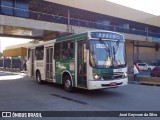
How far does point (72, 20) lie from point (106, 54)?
62.8 feet

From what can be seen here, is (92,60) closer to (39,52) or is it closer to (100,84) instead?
(100,84)

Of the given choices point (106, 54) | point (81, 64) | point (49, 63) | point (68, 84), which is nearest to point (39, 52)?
point (49, 63)

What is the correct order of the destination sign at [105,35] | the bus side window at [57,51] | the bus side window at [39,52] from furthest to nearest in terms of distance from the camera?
the bus side window at [39,52] → the bus side window at [57,51] → the destination sign at [105,35]

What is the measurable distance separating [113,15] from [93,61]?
94.4 ft

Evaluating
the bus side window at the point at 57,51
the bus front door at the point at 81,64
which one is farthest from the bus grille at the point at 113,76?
the bus side window at the point at 57,51

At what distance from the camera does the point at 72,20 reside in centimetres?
3000

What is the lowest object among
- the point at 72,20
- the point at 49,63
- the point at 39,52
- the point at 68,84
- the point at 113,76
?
the point at 68,84

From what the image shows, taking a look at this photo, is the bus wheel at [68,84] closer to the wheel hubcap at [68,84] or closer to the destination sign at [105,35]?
the wheel hubcap at [68,84]

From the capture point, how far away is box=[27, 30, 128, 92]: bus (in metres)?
11.3

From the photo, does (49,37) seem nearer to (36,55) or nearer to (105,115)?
(36,55)

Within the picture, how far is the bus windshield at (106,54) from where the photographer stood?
1129 centimetres

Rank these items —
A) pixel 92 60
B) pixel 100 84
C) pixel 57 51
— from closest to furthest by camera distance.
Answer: pixel 100 84
pixel 92 60
pixel 57 51

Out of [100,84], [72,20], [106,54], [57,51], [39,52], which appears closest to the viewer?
[100,84]

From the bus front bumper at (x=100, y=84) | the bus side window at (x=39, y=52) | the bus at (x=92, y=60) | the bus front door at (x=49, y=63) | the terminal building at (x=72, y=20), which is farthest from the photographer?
the terminal building at (x=72, y=20)
